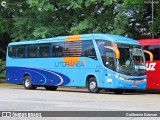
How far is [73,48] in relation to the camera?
86.1 ft

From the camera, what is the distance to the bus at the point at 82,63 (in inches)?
934

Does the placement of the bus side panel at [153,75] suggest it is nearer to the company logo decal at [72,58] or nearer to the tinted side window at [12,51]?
the company logo decal at [72,58]

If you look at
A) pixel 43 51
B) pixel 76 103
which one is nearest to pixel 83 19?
pixel 43 51

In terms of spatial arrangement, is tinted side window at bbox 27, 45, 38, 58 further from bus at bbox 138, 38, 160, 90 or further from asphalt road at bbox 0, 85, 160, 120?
asphalt road at bbox 0, 85, 160, 120

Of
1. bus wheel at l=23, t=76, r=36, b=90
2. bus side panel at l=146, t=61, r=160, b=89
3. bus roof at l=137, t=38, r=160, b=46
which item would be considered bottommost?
bus wheel at l=23, t=76, r=36, b=90

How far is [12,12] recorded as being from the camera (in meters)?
39.3

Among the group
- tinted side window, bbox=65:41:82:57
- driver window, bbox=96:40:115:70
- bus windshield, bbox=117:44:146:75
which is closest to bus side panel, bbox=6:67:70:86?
tinted side window, bbox=65:41:82:57

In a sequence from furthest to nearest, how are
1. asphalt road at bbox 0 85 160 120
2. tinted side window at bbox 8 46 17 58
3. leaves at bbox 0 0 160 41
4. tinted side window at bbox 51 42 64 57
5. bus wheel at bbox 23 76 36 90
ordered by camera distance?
1. leaves at bbox 0 0 160 41
2. tinted side window at bbox 8 46 17 58
3. bus wheel at bbox 23 76 36 90
4. tinted side window at bbox 51 42 64 57
5. asphalt road at bbox 0 85 160 120

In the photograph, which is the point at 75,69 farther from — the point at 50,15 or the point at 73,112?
the point at 73,112

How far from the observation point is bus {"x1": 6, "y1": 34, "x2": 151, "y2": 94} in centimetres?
2373

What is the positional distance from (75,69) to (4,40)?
21576mm

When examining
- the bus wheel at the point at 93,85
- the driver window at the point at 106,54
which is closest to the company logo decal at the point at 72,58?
the bus wheel at the point at 93,85

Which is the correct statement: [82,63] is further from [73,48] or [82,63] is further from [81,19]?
[81,19]

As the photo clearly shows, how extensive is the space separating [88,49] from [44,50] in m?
4.56
